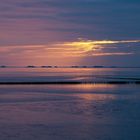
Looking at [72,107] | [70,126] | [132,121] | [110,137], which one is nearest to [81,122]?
[70,126]

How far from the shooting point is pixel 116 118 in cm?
2572

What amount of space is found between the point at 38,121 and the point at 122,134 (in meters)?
5.71

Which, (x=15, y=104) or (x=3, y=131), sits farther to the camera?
(x=15, y=104)

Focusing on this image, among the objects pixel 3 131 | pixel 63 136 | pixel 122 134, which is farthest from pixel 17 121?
pixel 122 134

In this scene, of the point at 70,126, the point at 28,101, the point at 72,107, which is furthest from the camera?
the point at 28,101

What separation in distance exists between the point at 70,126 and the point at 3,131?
3691mm

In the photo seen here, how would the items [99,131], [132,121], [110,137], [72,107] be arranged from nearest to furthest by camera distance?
[110,137] → [99,131] → [132,121] → [72,107]

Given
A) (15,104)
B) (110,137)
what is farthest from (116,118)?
(15,104)

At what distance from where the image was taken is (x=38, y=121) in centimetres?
2466

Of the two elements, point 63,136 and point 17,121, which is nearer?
point 63,136

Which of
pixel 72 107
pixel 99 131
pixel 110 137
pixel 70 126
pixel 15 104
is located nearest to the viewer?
pixel 110 137

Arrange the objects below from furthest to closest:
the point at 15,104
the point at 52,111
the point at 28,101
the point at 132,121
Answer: the point at 28,101, the point at 15,104, the point at 52,111, the point at 132,121

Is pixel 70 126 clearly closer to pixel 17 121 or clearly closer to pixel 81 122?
pixel 81 122

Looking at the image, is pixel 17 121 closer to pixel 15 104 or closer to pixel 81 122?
pixel 81 122
